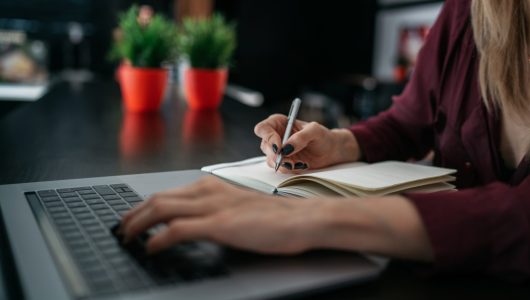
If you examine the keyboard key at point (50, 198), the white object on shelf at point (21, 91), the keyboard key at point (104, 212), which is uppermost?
the keyboard key at point (104, 212)

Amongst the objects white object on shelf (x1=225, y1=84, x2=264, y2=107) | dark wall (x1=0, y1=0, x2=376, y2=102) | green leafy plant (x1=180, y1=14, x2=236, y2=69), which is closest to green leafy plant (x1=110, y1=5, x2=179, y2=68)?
green leafy plant (x1=180, y1=14, x2=236, y2=69)

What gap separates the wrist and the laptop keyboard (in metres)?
0.43

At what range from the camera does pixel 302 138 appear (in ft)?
2.72

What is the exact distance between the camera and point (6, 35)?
10.1 feet

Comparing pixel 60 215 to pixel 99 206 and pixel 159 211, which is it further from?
pixel 159 211

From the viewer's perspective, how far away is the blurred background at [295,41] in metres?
4.11

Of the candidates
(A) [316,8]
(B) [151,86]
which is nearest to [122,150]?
(B) [151,86]

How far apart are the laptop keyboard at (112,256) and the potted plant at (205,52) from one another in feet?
3.60

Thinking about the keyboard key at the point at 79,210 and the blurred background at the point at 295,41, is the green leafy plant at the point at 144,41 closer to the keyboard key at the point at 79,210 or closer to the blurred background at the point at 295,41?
the keyboard key at the point at 79,210

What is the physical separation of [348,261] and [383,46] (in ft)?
21.1

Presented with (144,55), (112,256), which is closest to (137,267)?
(112,256)

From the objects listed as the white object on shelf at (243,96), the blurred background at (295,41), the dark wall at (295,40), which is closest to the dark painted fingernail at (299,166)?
the white object on shelf at (243,96)

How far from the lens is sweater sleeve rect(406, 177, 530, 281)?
1.53 feet

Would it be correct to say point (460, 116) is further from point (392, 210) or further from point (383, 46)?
point (383, 46)
